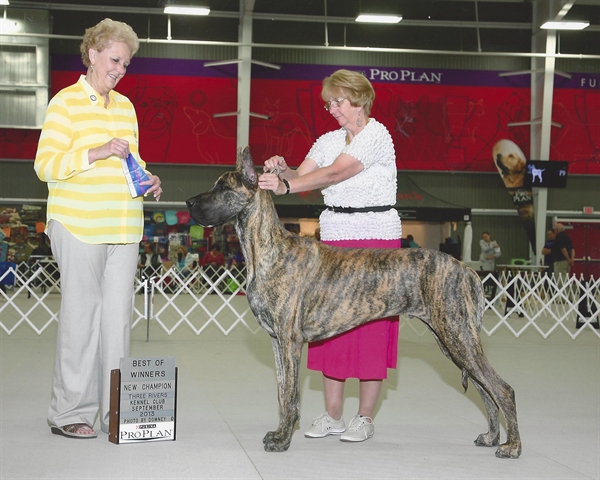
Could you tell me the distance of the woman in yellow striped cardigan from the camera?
3.36 metres

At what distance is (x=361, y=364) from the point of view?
3547mm

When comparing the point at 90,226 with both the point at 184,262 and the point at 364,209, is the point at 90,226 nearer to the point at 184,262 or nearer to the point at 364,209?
the point at 364,209

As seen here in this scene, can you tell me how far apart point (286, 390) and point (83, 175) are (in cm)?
132

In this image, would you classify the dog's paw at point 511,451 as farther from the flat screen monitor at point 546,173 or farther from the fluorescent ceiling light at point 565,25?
the flat screen monitor at point 546,173

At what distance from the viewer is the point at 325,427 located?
358 centimetres

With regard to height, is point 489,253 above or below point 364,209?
below

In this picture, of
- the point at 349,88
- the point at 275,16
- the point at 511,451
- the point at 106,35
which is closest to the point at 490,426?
the point at 511,451

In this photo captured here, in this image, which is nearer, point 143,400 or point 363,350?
point 143,400

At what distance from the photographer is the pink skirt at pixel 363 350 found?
3551 millimetres

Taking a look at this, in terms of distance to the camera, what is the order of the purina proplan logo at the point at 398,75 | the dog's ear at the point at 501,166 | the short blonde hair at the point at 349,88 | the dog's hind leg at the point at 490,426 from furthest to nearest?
1. the purina proplan logo at the point at 398,75
2. the dog's ear at the point at 501,166
3. the short blonde hair at the point at 349,88
4. the dog's hind leg at the point at 490,426

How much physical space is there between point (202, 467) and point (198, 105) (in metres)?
15.3

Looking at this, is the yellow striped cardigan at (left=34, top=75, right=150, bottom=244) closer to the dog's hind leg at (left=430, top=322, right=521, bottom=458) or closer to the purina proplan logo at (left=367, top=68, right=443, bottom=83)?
the dog's hind leg at (left=430, top=322, right=521, bottom=458)

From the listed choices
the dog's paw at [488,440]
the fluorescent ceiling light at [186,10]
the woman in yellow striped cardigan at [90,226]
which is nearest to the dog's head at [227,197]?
the woman in yellow striped cardigan at [90,226]

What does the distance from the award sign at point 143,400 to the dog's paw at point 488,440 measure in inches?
54.8
